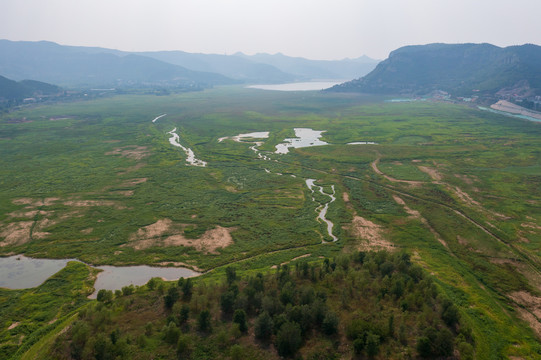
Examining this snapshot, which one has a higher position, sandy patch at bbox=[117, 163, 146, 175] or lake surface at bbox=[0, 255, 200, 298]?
sandy patch at bbox=[117, 163, 146, 175]

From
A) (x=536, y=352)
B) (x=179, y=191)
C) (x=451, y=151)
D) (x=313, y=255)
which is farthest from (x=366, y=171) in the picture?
(x=536, y=352)

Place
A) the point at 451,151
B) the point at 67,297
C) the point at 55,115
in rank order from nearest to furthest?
the point at 67,297, the point at 451,151, the point at 55,115

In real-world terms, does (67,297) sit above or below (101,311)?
below

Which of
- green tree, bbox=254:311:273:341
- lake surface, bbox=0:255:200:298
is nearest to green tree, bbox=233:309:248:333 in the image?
green tree, bbox=254:311:273:341

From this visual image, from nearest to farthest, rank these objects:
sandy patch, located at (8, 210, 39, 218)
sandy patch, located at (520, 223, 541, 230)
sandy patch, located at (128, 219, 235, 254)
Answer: sandy patch, located at (128, 219, 235, 254), sandy patch, located at (520, 223, 541, 230), sandy patch, located at (8, 210, 39, 218)

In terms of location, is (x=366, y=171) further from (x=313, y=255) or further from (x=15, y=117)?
(x=15, y=117)

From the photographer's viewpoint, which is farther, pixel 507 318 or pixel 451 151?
pixel 451 151

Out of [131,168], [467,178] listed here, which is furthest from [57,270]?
[467,178]

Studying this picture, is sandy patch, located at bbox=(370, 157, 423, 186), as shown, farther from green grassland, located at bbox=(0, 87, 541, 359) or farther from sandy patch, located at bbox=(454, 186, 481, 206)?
sandy patch, located at bbox=(454, 186, 481, 206)
